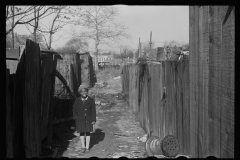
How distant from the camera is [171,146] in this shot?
514cm

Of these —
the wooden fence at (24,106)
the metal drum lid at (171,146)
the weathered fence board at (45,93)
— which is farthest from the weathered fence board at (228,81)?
the weathered fence board at (45,93)

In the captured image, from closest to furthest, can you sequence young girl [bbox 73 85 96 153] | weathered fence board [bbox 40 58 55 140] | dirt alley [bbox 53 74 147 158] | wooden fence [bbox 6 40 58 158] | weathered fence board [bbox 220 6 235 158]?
weathered fence board [bbox 220 6 235 158] < wooden fence [bbox 6 40 58 158] < weathered fence board [bbox 40 58 55 140] < dirt alley [bbox 53 74 147 158] < young girl [bbox 73 85 96 153]

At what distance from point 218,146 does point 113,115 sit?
432 inches

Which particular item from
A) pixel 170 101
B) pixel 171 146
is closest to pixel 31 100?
pixel 171 146

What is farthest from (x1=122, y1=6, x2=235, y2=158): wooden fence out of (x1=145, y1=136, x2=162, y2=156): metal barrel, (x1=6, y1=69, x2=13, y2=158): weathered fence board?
(x1=145, y1=136, x2=162, y2=156): metal barrel

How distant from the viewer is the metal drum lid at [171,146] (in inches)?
201

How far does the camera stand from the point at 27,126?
15.3ft

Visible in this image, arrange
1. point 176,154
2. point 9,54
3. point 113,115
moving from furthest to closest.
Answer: point 113,115 < point 9,54 < point 176,154

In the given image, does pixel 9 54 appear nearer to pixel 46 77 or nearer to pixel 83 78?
pixel 46 77

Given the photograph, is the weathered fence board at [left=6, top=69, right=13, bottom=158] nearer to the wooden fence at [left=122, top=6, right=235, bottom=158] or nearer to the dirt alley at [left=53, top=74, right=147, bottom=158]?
the wooden fence at [left=122, top=6, right=235, bottom=158]

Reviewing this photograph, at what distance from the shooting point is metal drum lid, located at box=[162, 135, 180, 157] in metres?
5.12

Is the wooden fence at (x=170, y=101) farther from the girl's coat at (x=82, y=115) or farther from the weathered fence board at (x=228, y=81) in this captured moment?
the weathered fence board at (x=228, y=81)
